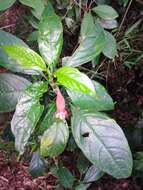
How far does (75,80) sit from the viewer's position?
2.49 feet

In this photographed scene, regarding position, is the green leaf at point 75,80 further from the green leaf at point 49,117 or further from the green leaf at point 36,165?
the green leaf at point 36,165

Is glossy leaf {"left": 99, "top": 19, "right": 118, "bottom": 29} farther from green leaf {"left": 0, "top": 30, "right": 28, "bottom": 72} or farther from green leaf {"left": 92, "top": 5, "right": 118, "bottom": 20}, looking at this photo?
green leaf {"left": 0, "top": 30, "right": 28, "bottom": 72}

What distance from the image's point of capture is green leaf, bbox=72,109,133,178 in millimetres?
884

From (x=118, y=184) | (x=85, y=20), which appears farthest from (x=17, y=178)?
(x=85, y=20)

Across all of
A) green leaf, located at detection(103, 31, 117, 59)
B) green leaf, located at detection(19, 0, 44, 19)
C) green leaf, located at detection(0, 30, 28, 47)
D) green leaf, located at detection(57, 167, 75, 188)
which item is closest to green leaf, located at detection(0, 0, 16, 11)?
green leaf, located at detection(19, 0, 44, 19)

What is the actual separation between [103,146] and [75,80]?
21 centimetres

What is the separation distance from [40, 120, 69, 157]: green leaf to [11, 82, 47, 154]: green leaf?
49mm

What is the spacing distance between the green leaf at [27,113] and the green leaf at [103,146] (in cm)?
11

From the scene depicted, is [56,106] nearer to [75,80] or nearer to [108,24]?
[75,80]

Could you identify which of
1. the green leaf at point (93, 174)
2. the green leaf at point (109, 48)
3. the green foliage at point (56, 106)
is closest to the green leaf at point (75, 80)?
the green foliage at point (56, 106)

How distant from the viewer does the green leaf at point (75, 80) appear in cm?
73

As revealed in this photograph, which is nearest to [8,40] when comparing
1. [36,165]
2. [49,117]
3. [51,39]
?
[51,39]

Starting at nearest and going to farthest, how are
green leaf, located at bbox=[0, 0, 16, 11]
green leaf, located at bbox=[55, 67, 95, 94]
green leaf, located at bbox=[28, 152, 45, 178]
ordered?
1. green leaf, located at bbox=[55, 67, 95, 94]
2. green leaf, located at bbox=[0, 0, 16, 11]
3. green leaf, located at bbox=[28, 152, 45, 178]

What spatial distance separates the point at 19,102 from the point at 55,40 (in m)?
0.18
